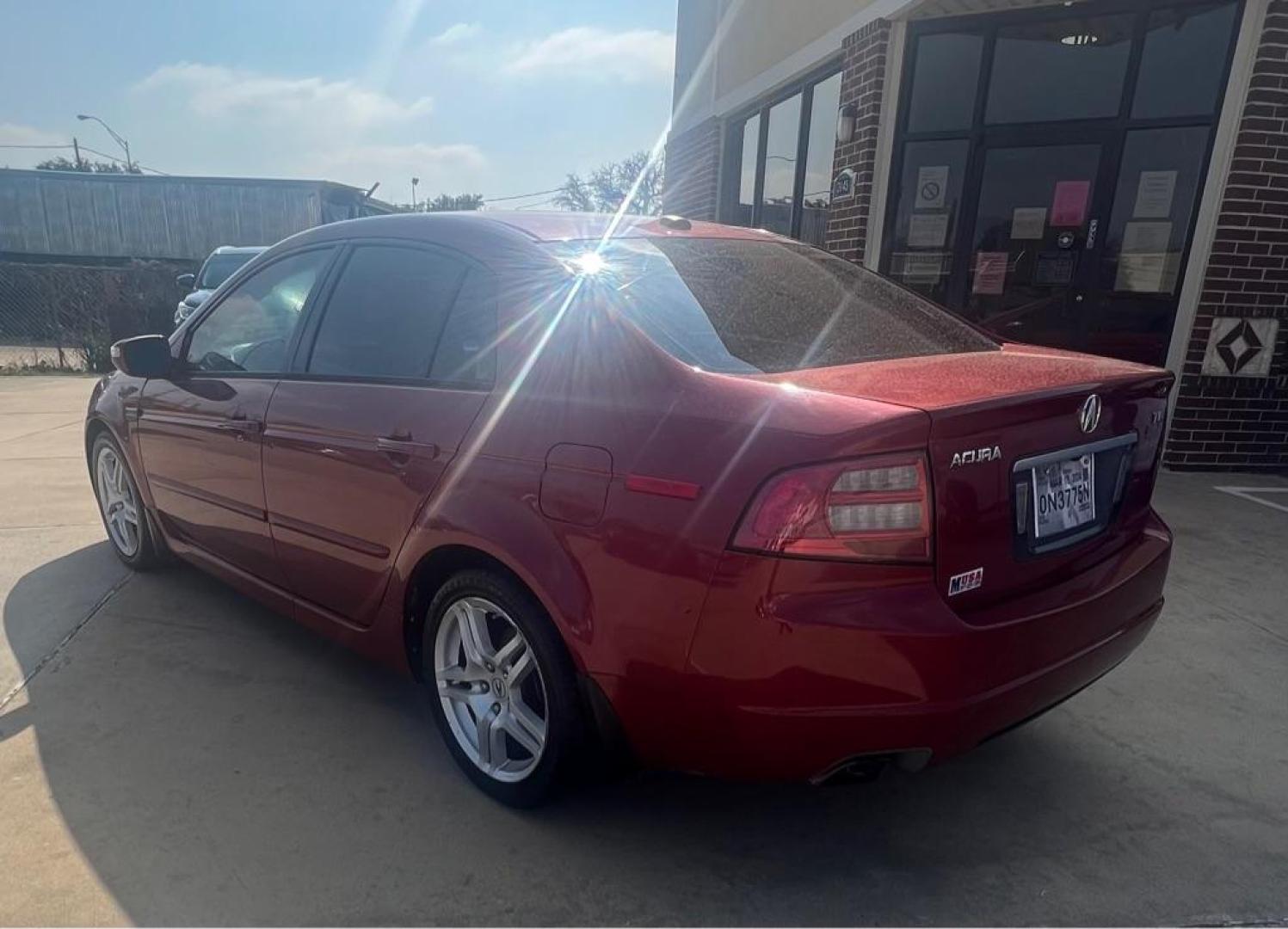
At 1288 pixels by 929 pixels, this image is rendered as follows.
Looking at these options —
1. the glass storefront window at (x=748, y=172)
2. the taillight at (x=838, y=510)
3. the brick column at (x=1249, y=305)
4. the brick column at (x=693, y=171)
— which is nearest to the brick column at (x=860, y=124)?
the brick column at (x=1249, y=305)

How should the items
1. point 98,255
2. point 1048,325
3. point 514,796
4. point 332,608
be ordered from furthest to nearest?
point 98,255 < point 1048,325 < point 332,608 < point 514,796

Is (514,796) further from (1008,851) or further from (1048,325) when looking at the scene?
(1048,325)

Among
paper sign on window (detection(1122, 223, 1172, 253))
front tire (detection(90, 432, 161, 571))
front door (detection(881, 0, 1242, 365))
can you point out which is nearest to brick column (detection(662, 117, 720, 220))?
front door (detection(881, 0, 1242, 365))

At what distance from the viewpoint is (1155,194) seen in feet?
19.6

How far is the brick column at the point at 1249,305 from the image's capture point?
5391 millimetres

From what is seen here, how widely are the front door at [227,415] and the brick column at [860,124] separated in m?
5.37

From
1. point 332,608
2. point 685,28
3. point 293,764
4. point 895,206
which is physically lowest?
point 293,764

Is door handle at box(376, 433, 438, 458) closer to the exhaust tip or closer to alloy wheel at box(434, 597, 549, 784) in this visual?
alloy wheel at box(434, 597, 549, 784)

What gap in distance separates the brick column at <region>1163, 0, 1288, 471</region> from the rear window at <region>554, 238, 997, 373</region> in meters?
4.02

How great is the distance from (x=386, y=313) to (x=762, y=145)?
8.81 m

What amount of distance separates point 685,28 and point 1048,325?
9.46 m

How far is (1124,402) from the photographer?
215 centimetres

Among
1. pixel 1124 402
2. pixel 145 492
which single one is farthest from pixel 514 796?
pixel 145 492

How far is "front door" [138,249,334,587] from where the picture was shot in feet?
9.75
